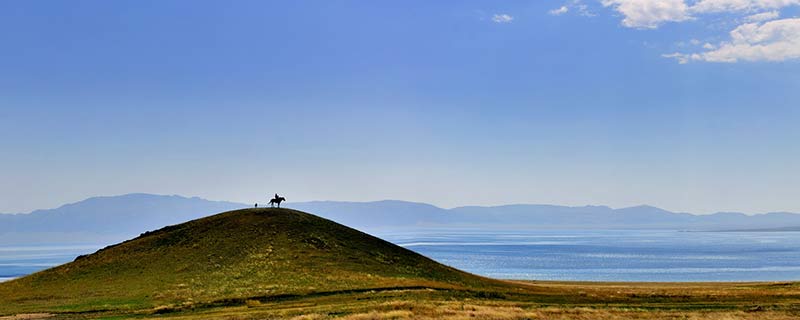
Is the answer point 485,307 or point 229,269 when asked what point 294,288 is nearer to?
point 229,269

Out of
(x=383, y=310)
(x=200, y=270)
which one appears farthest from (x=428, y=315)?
(x=200, y=270)

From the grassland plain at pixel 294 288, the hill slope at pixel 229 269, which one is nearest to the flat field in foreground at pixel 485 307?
the grassland plain at pixel 294 288

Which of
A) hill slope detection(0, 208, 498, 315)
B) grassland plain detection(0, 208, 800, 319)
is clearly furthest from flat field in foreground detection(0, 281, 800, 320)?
hill slope detection(0, 208, 498, 315)

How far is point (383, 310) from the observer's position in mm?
42188

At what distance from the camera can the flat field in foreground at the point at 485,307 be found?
1610 inches

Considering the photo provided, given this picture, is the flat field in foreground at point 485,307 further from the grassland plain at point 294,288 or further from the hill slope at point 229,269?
the hill slope at point 229,269

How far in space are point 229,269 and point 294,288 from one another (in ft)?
42.2

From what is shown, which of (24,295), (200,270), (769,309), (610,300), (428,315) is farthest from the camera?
(200,270)

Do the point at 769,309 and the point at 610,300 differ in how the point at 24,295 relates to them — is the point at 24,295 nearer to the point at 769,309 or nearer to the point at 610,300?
the point at 610,300

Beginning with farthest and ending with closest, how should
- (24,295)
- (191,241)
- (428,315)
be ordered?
(191,241)
(24,295)
(428,315)

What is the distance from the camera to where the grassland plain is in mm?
44062

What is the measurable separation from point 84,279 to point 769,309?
65.3m

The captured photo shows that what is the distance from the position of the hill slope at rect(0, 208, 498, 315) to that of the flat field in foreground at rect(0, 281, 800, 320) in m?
4.94

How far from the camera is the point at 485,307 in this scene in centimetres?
4522
